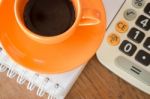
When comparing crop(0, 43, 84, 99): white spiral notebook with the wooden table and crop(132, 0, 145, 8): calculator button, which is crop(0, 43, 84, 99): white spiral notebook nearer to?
the wooden table

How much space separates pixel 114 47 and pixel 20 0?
16 cm

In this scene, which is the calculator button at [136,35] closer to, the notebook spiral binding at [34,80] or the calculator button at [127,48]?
the calculator button at [127,48]

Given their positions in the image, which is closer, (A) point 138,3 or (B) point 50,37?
(B) point 50,37

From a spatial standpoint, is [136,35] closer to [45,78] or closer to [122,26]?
[122,26]

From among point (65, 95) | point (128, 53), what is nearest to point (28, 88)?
point (65, 95)

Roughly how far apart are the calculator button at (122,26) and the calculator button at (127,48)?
0.06ft

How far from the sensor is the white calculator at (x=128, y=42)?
490 millimetres

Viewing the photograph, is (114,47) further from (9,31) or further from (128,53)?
(9,31)

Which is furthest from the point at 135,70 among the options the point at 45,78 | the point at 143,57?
the point at 45,78

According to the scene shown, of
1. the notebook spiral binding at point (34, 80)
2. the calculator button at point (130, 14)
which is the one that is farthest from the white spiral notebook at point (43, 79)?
the calculator button at point (130, 14)

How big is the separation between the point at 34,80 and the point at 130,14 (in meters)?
0.17

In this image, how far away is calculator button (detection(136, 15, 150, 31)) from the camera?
1.63 feet

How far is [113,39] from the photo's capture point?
1.64 ft

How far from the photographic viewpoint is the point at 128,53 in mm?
490
